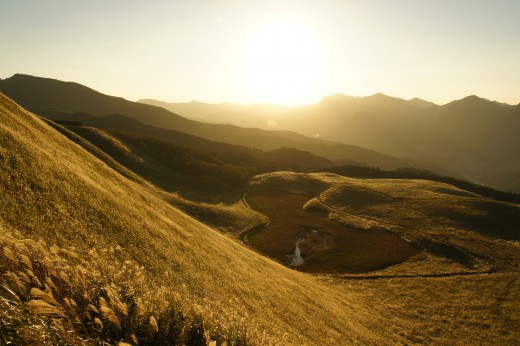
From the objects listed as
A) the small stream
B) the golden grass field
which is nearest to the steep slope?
the golden grass field

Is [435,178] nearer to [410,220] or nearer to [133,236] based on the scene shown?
[410,220]

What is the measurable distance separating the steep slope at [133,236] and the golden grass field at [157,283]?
10 cm

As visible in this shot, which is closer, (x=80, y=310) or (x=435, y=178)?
(x=80, y=310)

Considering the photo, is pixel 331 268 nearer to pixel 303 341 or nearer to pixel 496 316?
pixel 496 316

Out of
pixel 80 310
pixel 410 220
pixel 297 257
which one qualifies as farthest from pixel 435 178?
pixel 80 310

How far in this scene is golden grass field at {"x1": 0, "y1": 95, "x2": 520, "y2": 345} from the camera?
7203mm

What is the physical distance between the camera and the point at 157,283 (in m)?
15.5

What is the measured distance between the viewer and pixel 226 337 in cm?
905

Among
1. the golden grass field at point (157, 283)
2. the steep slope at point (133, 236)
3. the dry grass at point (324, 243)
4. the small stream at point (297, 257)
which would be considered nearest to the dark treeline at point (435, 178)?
the golden grass field at point (157, 283)

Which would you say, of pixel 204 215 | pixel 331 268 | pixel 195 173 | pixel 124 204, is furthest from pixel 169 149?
pixel 124 204

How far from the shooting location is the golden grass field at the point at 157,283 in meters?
7.20

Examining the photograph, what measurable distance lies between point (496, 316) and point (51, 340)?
168 ft

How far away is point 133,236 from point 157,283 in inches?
172

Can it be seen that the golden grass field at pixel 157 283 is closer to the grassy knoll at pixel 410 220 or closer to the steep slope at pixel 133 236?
the steep slope at pixel 133 236
